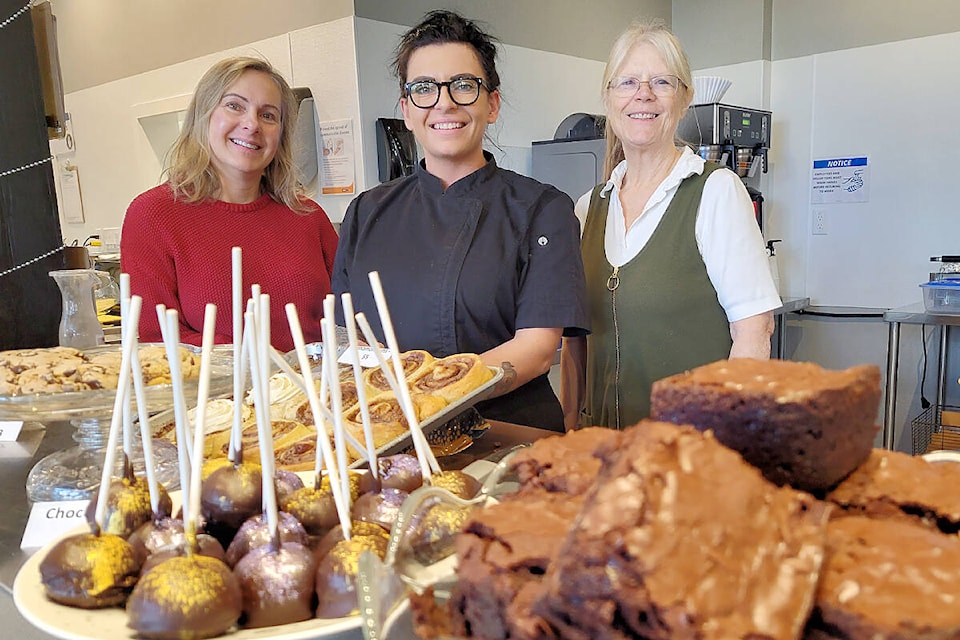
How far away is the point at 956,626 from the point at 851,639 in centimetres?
6

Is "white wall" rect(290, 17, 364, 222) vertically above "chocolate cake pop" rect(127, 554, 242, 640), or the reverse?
"white wall" rect(290, 17, 364, 222)

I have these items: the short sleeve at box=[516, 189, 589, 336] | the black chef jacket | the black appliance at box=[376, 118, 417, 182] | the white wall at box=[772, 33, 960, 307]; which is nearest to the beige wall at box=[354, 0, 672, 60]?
the black appliance at box=[376, 118, 417, 182]

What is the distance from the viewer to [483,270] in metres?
1.61

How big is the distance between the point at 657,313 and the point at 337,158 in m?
2.09

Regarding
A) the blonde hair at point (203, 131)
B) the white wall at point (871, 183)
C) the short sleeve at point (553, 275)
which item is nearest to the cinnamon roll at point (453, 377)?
the short sleeve at point (553, 275)

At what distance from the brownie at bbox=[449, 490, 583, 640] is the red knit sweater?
144 centimetres

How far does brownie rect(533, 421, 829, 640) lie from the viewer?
0.40 metres

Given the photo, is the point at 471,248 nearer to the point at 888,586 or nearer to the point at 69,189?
the point at 888,586

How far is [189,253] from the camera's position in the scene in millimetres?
1961

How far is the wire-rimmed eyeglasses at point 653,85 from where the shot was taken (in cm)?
175

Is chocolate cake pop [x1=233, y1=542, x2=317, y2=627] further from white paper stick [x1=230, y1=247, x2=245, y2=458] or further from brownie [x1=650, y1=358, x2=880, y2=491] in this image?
brownie [x1=650, y1=358, x2=880, y2=491]

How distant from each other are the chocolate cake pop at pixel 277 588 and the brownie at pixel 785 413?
1.26 feet

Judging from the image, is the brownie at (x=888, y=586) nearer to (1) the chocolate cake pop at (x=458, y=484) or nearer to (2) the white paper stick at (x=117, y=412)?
(1) the chocolate cake pop at (x=458, y=484)

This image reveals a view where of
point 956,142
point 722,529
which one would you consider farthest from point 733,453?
point 956,142
